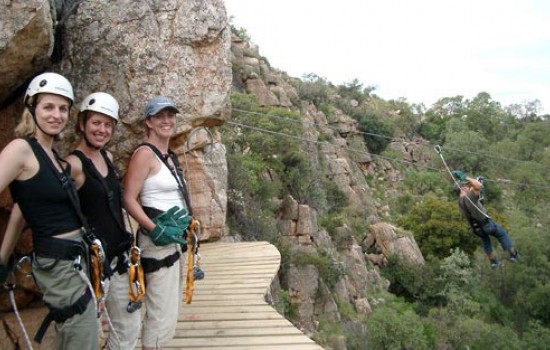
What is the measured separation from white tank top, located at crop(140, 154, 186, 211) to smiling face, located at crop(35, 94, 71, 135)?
657mm

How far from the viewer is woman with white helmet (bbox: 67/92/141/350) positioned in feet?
7.84

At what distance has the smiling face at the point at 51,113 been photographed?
2.10 metres

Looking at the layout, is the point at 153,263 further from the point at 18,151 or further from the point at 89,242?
the point at 18,151

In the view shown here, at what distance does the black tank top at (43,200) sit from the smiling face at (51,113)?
0.34ft

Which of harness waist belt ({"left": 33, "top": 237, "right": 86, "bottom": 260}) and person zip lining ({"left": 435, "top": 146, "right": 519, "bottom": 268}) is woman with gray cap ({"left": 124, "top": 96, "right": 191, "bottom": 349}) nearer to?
harness waist belt ({"left": 33, "top": 237, "right": 86, "bottom": 260})

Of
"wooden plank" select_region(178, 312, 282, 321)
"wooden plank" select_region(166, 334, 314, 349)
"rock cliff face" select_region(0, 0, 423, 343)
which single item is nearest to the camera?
"rock cliff face" select_region(0, 0, 423, 343)

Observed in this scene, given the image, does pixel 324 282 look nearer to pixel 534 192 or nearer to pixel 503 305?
pixel 503 305

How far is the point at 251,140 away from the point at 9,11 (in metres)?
16.7

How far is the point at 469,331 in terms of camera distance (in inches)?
693

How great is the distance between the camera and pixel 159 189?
2746 millimetres

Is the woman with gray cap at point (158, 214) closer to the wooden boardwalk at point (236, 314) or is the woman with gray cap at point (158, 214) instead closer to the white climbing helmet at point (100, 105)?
the white climbing helmet at point (100, 105)

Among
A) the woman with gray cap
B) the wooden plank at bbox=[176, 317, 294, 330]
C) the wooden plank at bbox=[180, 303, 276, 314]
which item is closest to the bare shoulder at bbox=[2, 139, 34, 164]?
the woman with gray cap

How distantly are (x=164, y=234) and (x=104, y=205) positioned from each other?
1.24ft

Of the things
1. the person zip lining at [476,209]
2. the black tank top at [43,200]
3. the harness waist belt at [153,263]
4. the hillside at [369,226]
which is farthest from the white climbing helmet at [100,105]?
Answer: the hillside at [369,226]
